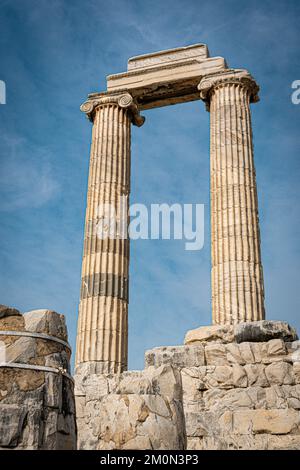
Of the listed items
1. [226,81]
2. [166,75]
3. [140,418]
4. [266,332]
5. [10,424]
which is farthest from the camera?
[166,75]

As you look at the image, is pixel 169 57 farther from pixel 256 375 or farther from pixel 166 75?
pixel 256 375

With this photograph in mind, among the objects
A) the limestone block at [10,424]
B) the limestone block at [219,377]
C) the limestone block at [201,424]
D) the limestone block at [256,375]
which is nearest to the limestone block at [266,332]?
the limestone block at [256,375]

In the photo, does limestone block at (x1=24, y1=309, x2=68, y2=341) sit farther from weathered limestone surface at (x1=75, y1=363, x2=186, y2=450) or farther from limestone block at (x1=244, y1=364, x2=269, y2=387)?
limestone block at (x1=244, y1=364, x2=269, y2=387)

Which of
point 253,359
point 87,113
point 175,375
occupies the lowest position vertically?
point 175,375

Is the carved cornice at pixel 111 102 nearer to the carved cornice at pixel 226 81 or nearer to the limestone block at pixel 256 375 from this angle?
the carved cornice at pixel 226 81

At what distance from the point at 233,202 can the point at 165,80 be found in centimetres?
629

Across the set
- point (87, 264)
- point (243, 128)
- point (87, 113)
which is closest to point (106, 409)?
point (87, 264)

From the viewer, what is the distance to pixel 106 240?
2030 cm

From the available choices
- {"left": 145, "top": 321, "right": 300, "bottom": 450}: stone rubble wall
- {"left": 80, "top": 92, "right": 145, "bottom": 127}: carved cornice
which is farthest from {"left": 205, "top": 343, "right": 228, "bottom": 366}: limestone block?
{"left": 80, "top": 92, "right": 145, "bottom": 127}: carved cornice

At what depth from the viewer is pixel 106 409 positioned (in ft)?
22.0

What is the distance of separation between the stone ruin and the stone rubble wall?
0.02m

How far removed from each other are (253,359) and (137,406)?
560 centimetres

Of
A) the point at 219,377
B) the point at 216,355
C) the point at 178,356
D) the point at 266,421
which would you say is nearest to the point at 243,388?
the point at 219,377

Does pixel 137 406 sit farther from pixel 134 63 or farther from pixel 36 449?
pixel 134 63
